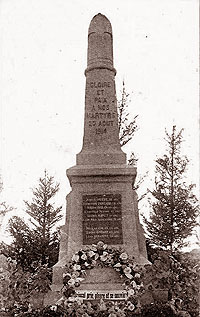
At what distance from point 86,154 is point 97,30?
2.98 meters

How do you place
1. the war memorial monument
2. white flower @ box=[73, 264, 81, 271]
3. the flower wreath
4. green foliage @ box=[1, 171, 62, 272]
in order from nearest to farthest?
the flower wreath, white flower @ box=[73, 264, 81, 271], the war memorial monument, green foliage @ box=[1, 171, 62, 272]

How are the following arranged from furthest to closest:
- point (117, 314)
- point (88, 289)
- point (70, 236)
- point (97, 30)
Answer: point (97, 30) < point (70, 236) < point (88, 289) < point (117, 314)

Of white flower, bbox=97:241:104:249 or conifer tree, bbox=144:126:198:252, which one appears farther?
conifer tree, bbox=144:126:198:252

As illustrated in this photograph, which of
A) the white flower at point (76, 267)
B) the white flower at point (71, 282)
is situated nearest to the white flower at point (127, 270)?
the white flower at point (76, 267)

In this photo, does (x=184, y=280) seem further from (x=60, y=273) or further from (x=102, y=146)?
(x=102, y=146)

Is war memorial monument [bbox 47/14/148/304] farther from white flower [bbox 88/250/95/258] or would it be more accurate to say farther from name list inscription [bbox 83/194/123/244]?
white flower [bbox 88/250/95/258]

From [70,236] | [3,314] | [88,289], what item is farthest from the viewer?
[70,236]

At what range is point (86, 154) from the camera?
28.4ft

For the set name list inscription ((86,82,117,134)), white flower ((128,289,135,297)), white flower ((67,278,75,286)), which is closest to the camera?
white flower ((128,289,135,297))

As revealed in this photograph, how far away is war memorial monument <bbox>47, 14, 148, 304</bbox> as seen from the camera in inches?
296

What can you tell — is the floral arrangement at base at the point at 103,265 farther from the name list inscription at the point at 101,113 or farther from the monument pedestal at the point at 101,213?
the name list inscription at the point at 101,113

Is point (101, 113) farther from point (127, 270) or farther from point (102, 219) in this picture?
point (127, 270)

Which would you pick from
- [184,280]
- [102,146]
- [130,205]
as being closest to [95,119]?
[102,146]

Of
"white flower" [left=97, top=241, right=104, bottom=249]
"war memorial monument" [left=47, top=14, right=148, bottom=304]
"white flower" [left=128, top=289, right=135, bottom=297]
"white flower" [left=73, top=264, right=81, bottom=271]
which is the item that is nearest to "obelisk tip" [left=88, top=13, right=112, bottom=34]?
"war memorial monument" [left=47, top=14, right=148, bottom=304]
